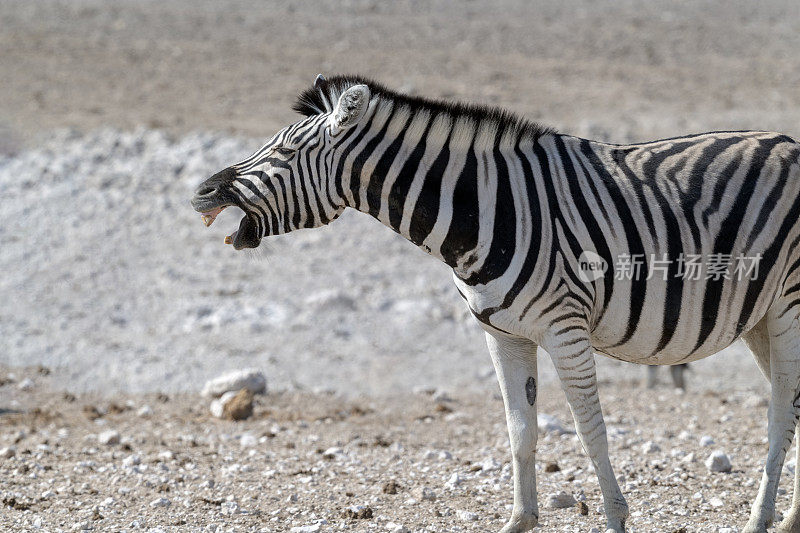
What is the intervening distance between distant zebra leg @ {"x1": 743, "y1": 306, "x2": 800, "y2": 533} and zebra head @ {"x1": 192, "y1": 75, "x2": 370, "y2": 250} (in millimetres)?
2476

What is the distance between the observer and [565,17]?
2125 cm

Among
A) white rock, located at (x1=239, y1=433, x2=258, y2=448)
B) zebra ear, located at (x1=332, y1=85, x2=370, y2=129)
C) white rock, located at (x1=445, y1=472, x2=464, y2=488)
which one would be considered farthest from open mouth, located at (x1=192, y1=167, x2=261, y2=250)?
white rock, located at (x1=239, y1=433, x2=258, y2=448)

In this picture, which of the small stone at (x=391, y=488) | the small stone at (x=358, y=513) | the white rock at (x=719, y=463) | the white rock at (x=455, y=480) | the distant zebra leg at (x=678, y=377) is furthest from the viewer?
the distant zebra leg at (x=678, y=377)

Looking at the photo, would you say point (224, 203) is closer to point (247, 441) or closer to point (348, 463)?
point (348, 463)

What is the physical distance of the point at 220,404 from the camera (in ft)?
28.2

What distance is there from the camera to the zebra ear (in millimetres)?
4715

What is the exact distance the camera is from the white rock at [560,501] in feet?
20.1

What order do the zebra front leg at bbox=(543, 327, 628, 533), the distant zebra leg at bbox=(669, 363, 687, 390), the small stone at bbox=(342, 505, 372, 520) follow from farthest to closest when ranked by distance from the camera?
the distant zebra leg at bbox=(669, 363, 687, 390) < the small stone at bbox=(342, 505, 372, 520) < the zebra front leg at bbox=(543, 327, 628, 533)

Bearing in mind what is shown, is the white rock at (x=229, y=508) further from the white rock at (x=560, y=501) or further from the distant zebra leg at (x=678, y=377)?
the distant zebra leg at (x=678, y=377)

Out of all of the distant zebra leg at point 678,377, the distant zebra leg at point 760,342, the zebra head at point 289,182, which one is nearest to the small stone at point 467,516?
the distant zebra leg at point 760,342

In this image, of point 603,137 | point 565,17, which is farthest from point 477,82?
point 565,17

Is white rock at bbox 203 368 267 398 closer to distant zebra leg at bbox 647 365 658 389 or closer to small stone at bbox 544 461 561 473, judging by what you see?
small stone at bbox 544 461 561 473

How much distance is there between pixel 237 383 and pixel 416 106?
486 centimetres

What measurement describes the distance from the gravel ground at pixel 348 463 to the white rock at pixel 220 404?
11cm
